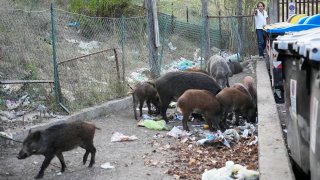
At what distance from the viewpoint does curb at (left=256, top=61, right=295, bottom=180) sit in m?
5.34

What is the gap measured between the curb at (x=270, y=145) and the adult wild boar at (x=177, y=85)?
108 centimetres

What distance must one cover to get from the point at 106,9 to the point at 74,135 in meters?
13.1

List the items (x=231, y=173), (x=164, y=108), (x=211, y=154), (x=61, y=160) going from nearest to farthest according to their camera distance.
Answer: (x=231, y=173), (x=61, y=160), (x=211, y=154), (x=164, y=108)

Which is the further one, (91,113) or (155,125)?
(91,113)

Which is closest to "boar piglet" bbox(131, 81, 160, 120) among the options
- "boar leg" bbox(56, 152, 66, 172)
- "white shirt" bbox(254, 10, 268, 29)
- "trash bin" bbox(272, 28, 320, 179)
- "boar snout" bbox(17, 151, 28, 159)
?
"boar leg" bbox(56, 152, 66, 172)

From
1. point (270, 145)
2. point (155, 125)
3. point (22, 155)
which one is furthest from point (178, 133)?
point (22, 155)

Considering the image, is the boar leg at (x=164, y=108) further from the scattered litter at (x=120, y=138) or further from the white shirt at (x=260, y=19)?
the white shirt at (x=260, y=19)

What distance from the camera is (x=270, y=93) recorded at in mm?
10664

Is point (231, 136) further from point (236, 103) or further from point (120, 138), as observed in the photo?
point (120, 138)

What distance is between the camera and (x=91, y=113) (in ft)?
→ 34.1

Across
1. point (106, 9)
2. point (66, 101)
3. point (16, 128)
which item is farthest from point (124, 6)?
point (16, 128)

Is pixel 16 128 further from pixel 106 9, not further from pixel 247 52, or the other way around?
pixel 247 52

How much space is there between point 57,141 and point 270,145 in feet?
9.35

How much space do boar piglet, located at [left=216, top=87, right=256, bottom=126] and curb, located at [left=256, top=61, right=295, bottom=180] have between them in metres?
0.26
